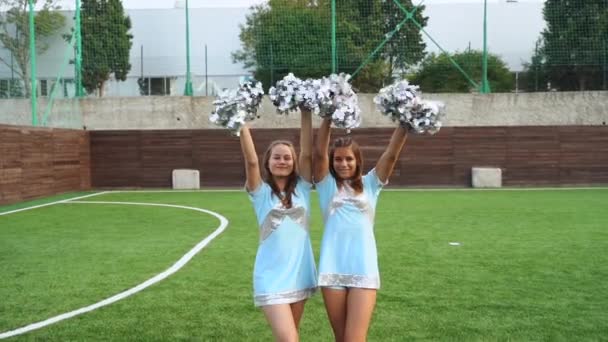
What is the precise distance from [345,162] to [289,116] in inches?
660

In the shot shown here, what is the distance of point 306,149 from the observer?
11.7 ft

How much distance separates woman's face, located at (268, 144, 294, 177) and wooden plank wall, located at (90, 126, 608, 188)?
16.3m

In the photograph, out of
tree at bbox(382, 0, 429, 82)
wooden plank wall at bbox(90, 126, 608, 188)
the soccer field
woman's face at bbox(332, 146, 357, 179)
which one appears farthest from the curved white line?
tree at bbox(382, 0, 429, 82)

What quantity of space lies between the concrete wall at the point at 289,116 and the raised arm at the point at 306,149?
54.5 feet

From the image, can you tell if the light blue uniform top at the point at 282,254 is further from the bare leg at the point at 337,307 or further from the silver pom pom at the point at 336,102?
the silver pom pom at the point at 336,102

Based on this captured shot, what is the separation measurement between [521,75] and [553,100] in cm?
141

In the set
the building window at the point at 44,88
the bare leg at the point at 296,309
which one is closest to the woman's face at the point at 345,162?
the bare leg at the point at 296,309

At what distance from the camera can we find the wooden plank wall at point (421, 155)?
19672 mm

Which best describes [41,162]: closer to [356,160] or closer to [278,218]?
[278,218]

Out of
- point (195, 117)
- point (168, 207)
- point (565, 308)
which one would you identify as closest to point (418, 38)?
point (195, 117)

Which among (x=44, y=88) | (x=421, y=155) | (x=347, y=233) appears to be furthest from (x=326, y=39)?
(x=347, y=233)

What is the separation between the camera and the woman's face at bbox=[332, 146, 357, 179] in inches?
139

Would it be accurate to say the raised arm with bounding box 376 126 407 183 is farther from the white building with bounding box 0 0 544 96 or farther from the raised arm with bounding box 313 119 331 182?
the white building with bounding box 0 0 544 96

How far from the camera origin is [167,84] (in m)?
21.2
